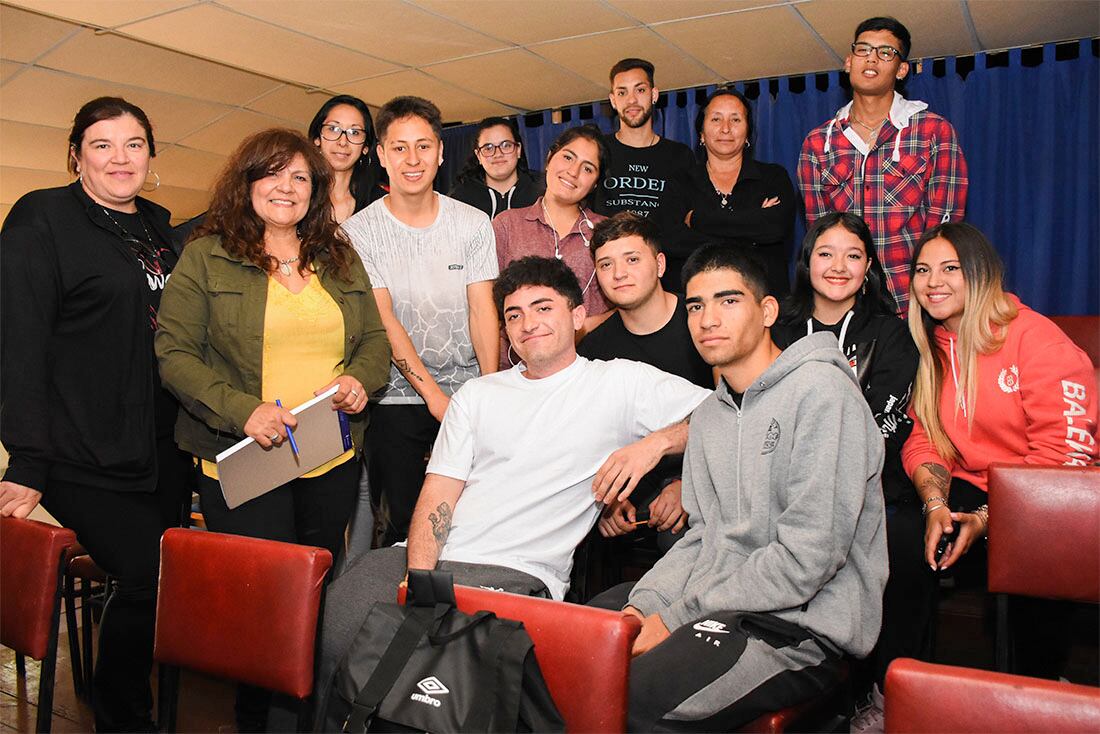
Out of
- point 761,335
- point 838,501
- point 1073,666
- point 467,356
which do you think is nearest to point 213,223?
point 467,356

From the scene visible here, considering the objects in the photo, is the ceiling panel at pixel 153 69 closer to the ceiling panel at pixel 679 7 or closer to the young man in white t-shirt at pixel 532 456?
the ceiling panel at pixel 679 7

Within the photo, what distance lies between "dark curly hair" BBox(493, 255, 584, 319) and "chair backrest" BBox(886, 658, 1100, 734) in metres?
1.36

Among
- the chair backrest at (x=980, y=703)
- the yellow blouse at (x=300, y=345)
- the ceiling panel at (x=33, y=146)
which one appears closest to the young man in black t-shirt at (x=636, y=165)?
the yellow blouse at (x=300, y=345)

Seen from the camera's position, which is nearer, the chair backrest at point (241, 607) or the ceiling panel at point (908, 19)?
the chair backrest at point (241, 607)

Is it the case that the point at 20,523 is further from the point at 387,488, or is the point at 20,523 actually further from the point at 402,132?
the point at 402,132

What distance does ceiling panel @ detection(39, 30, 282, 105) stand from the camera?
486cm

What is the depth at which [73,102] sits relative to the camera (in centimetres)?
559

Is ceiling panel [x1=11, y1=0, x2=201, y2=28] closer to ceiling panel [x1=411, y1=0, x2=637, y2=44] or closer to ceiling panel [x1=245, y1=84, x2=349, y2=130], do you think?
ceiling panel [x1=411, y1=0, x2=637, y2=44]

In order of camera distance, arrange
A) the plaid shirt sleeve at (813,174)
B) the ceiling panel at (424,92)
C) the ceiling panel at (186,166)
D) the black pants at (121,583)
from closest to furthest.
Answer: the black pants at (121,583) < the plaid shirt sleeve at (813,174) < the ceiling panel at (424,92) < the ceiling panel at (186,166)

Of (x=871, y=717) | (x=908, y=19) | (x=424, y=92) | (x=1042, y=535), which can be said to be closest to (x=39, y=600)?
(x=871, y=717)

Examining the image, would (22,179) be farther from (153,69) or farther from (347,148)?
(347,148)

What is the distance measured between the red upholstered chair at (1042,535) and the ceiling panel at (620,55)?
3.42 m

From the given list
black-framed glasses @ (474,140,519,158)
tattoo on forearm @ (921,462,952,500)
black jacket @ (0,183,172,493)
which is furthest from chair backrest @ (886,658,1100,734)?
black-framed glasses @ (474,140,519,158)

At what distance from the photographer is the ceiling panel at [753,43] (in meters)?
4.47
